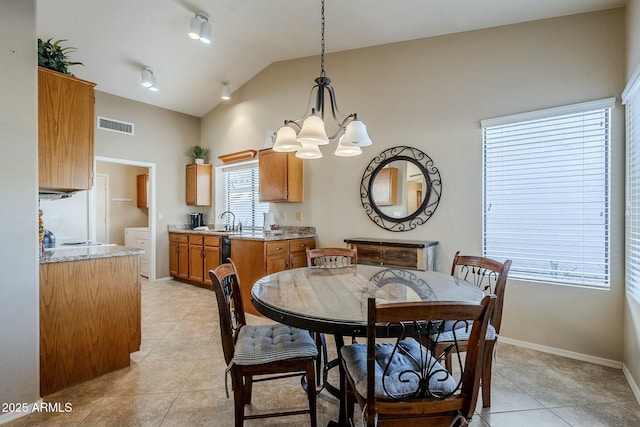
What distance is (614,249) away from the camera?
7.88 ft

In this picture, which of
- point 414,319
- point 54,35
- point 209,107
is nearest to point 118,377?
point 414,319

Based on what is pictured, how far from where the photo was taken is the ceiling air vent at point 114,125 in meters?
4.72

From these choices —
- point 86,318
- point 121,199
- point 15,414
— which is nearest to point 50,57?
point 86,318

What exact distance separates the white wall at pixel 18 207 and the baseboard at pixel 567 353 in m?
3.73

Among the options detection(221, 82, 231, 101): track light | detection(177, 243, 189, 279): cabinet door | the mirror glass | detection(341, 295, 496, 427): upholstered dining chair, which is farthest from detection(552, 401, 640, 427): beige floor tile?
detection(221, 82, 231, 101): track light

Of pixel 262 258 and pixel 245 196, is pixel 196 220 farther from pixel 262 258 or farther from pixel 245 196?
pixel 262 258

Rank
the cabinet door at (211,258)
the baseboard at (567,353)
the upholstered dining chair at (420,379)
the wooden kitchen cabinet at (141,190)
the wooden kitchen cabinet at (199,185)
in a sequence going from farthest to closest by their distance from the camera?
the wooden kitchen cabinet at (141,190) < the wooden kitchen cabinet at (199,185) < the cabinet door at (211,258) < the baseboard at (567,353) < the upholstered dining chair at (420,379)

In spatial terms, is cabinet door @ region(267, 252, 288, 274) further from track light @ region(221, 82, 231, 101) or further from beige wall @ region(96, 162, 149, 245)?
beige wall @ region(96, 162, 149, 245)

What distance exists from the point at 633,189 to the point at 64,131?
4194 mm

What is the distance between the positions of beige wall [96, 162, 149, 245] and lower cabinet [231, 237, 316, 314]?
3.99 meters

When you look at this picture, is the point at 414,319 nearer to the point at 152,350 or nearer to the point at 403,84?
the point at 152,350

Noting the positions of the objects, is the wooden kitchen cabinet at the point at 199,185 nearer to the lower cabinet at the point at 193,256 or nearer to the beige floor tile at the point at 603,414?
the lower cabinet at the point at 193,256

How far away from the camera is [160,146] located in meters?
5.40

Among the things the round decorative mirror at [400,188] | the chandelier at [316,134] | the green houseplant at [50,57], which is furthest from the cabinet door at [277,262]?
the green houseplant at [50,57]
